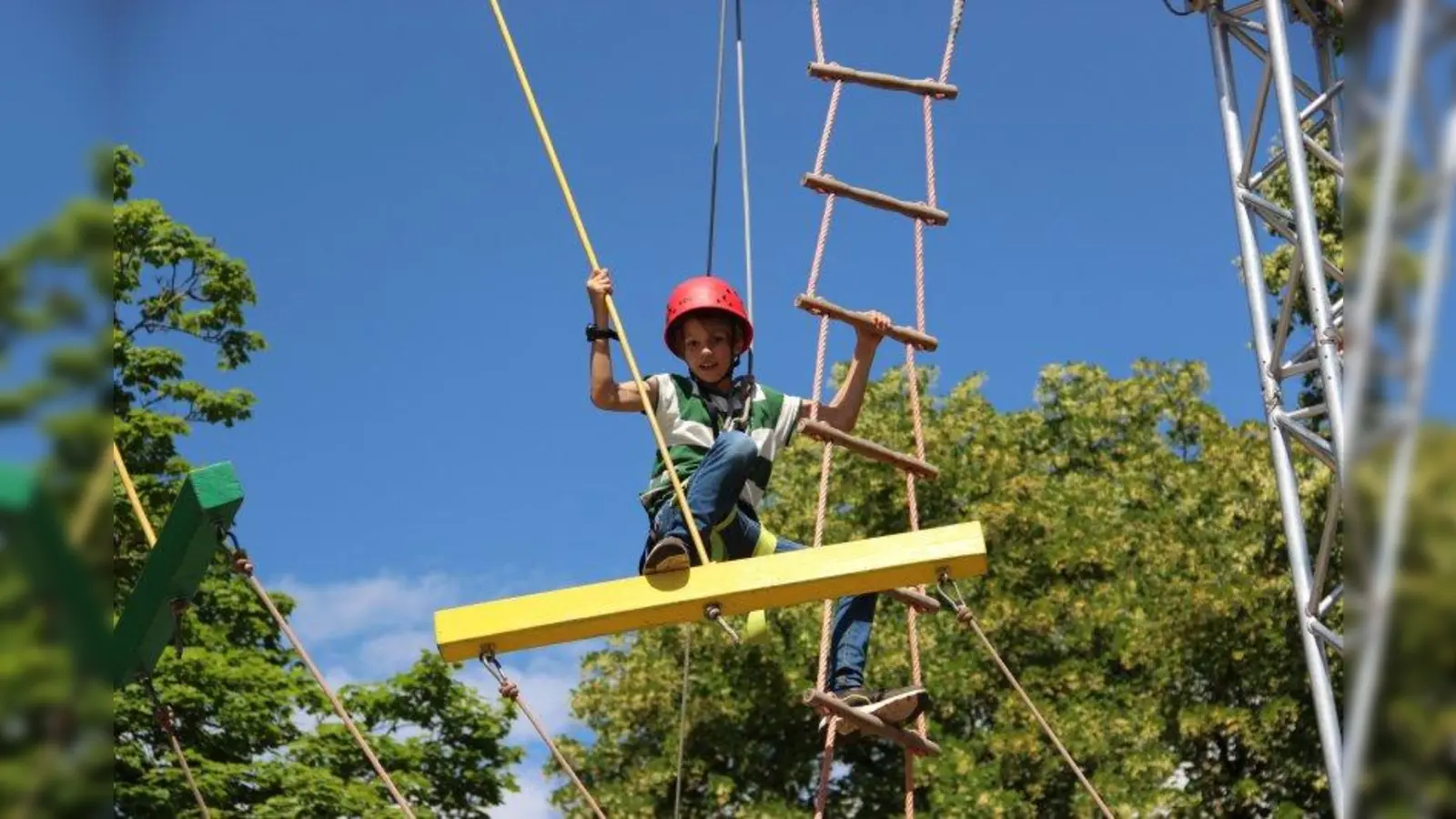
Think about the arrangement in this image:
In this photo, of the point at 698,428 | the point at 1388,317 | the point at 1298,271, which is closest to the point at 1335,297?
the point at 1298,271

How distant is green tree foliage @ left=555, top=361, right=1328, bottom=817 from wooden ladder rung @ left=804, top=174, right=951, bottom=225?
7.17m

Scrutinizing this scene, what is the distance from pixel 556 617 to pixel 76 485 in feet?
11.7

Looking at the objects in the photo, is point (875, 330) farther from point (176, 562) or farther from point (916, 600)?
point (176, 562)

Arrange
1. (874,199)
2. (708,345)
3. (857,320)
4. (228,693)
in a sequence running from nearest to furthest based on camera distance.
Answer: (708,345), (857,320), (874,199), (228,693)

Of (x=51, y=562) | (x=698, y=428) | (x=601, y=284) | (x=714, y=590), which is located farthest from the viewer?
(x=698, y=428)

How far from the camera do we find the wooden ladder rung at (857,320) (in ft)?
18.6

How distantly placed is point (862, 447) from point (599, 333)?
1386mm

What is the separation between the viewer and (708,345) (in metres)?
5.14

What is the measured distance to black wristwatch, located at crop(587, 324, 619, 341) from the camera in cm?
486

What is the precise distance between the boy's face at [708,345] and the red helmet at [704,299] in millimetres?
42

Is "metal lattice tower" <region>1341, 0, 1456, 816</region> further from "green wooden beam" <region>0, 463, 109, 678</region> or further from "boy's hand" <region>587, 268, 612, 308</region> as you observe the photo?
→ "boy's hand" <region>587, 268, 612, 308</region>

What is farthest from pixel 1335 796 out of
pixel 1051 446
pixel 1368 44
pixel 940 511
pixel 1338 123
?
pixel 1051 446

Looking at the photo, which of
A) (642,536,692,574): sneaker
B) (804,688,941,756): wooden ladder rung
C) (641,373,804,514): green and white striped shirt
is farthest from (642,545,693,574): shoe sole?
(804,688,941,756): wooden ladder rung

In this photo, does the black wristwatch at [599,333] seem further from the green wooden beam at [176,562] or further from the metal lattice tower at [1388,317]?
the metal lattice tower at [1388,317]
